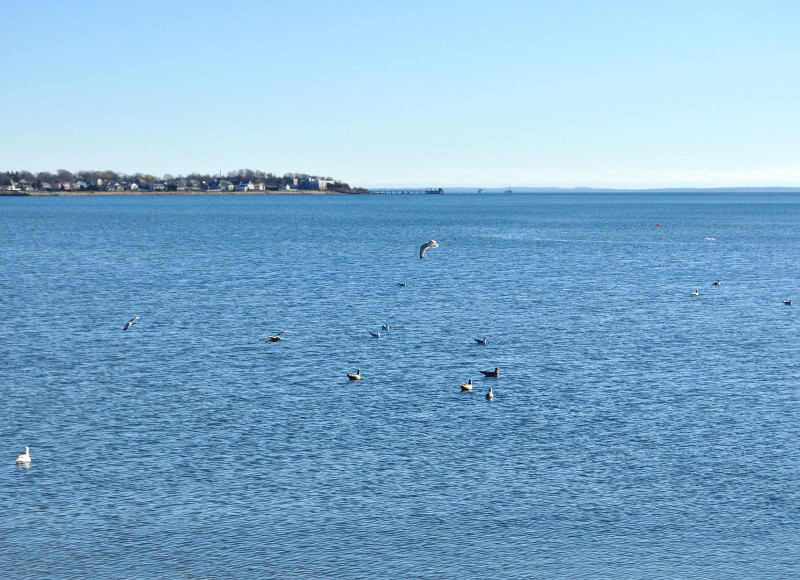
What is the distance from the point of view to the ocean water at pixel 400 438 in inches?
1222


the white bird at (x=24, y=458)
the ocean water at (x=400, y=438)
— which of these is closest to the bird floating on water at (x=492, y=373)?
the ocean water at (x=400, y=438)

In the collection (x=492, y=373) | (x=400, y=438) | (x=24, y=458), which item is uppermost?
(x=492, y=373)

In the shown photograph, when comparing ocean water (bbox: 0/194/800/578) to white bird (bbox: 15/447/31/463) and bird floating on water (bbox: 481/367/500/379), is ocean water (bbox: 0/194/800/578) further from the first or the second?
bird floating on water (bbox: 481/367/500/379)

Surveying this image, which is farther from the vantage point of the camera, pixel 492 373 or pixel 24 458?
pixel 492 373

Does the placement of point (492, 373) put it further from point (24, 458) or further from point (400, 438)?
point (24, 458)

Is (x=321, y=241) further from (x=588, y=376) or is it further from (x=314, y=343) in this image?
(x=588, y=376)

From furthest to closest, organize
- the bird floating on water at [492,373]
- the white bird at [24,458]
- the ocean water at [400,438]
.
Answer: the bird floating on water at [492,373] → the white bird at [24,458] → the ocean water at [400,438]

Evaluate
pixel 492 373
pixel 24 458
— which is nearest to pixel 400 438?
pixel 492 373

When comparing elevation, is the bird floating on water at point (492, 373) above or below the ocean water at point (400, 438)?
above

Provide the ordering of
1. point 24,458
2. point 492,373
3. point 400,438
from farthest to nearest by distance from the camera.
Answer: point 492,373, point 400,438, point 24,458

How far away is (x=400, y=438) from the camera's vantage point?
42000 mm

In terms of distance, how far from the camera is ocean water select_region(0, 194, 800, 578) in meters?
31.0

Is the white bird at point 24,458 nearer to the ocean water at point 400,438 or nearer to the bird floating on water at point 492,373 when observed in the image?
the ocean water at point 400,438

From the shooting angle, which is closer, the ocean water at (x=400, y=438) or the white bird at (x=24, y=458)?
the ocean water at (x=400, y=438)
